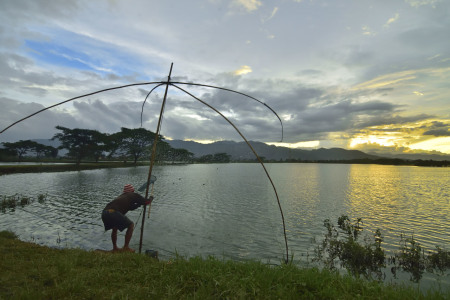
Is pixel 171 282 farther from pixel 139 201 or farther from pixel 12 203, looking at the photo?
pixel 12 203

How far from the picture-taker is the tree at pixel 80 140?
6856 cm

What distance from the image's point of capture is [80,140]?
71.0 m

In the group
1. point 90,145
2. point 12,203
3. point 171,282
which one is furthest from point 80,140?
point 171,282

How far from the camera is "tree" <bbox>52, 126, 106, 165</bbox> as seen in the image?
225 ft

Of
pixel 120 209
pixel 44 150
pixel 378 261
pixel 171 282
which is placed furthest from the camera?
pixel 44 150

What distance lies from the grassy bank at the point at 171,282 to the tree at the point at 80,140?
2994 inches

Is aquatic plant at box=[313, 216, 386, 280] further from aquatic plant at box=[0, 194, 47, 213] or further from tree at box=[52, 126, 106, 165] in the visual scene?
tree at box=[52, 126, 106, 165]

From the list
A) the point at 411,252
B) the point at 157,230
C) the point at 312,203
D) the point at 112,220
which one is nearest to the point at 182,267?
the point at 112,220

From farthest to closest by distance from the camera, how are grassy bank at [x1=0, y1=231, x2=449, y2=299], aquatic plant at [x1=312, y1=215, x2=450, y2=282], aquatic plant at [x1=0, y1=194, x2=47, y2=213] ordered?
1. aquatic plant at [x1=0, y1=194, x2=47, y2=213]
2. aquatic plant at [x1=312, y1=215, x2=450, y2=282]
3. grassy bank at [x1=0, y1=231, x2=449, y2=299]

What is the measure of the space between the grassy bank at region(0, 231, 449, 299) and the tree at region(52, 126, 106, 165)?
76049 millimetres

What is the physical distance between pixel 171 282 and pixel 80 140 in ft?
264

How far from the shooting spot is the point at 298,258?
11.5 meters

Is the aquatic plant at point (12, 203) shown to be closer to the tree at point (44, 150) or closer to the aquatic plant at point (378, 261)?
the aquatic plant at point (378, 261)

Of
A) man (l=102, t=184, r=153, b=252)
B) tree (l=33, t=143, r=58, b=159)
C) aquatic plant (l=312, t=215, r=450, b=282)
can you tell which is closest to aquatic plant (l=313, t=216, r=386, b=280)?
aquatic plant (l=312, t=215, r=450, b=282)
